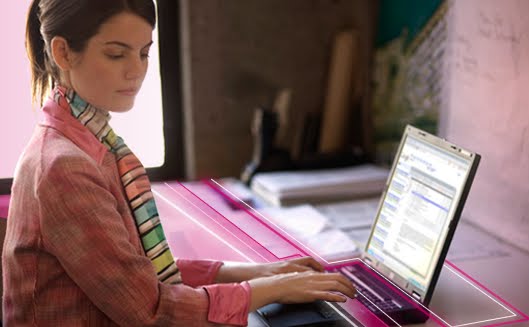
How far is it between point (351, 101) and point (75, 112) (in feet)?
4.58

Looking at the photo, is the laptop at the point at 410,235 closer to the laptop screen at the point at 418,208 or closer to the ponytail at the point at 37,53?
the laptop screen at the point at 418,208

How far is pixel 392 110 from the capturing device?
2.14 m

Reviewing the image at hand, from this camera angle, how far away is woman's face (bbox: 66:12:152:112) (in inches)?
40.3

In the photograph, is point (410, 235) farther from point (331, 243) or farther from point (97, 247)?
point (97, 247)

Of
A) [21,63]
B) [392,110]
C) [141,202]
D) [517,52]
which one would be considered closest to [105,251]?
[141,202]

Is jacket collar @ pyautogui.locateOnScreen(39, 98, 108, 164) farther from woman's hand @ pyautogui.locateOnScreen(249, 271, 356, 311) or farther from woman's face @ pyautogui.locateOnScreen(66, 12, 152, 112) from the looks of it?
woman's hand @ pyautogui.locateOnScreen(249, 271, 356, 311)

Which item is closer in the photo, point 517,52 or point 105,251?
point 105,251

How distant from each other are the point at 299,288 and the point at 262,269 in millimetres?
150

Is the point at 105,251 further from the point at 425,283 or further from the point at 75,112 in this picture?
the point at 425,283

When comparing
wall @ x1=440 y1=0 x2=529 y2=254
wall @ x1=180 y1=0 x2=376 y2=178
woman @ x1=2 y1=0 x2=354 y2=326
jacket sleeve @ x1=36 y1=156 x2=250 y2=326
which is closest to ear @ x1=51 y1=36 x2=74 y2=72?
woman @ x1=2 y1=0 x2=354 y2=326

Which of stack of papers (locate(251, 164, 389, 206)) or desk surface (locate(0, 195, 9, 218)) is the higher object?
desk surface (locate(0, 195, 9, 218))

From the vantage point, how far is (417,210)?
4.19ft

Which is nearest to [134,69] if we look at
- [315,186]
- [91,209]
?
[91,209]

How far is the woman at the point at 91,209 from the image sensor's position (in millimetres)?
954
